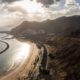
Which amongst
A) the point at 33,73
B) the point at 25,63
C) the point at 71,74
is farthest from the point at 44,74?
the point at 25,63

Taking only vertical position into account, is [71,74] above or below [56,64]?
above

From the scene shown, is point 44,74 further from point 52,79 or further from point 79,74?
point 79,74

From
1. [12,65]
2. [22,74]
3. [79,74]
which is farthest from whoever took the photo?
[12,65]

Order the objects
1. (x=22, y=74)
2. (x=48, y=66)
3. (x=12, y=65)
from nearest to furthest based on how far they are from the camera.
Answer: (x=22, y=74) → (x=48, y=66) → (x=12, y=65)

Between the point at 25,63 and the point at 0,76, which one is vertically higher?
the point at 0,76

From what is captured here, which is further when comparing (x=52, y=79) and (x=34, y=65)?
(x=34, y=65)

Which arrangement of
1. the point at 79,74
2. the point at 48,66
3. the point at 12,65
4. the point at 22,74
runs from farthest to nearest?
the point at 12,65, the point at 48,66, the point at 22,74, the point at 79,74

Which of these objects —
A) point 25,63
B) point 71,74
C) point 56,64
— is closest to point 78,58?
point 56,64

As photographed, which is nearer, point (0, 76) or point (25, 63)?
point (0, 76)

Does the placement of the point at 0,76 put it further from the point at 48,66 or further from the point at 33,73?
the point at 48,66
